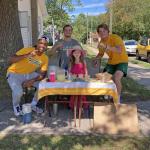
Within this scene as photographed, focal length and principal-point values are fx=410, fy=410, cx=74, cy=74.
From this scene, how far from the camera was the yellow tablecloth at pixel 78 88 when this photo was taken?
6.74m

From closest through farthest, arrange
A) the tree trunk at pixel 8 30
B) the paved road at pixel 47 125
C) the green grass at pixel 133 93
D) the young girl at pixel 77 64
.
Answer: the paved road at pixel 47 125 → the young girl at pixel 77 64 → the green grass at pixel 133 93 → the tree trunk at pixel 8 30

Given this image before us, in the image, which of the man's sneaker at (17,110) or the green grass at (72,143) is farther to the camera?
the man's sneaker at (17,110)

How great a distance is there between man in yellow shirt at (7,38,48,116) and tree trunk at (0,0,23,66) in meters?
3.90

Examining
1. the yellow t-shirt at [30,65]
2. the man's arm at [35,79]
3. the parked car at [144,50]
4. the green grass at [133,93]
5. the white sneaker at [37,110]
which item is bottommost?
the parked car at [144,50]

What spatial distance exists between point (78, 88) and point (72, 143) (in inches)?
45.1

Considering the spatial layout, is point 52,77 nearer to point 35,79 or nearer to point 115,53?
point 35,79

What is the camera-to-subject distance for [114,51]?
294 inches

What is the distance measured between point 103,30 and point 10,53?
4.65 m

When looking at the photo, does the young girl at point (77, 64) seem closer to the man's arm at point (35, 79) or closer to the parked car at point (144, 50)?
the man's arm at point (35, 79)

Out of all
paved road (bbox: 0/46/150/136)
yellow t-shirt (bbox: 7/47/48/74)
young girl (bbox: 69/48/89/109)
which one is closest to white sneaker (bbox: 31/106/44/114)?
paved road (bbox: 0/46/150/136)

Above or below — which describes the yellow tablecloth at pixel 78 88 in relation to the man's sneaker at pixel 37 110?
above

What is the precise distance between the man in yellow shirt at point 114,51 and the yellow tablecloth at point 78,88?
78 centimetres

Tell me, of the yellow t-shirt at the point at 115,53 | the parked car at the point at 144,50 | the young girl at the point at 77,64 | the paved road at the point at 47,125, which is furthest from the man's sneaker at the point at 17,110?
the parked car at the point at 144,50

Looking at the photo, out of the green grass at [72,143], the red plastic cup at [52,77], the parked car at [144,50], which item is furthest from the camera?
the parked car at [144,50]
